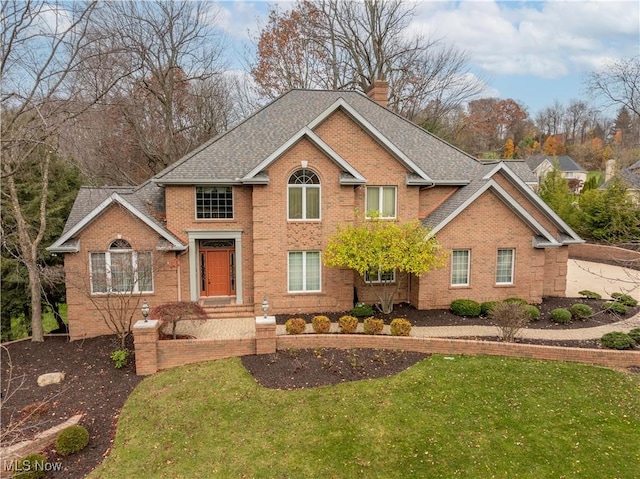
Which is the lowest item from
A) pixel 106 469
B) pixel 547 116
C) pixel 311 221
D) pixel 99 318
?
pixel 106 469

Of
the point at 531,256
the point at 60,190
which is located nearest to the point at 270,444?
the point at 531,256

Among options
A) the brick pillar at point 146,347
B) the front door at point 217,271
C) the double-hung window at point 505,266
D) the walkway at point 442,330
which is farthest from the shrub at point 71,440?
the double-hung window at point 505,266

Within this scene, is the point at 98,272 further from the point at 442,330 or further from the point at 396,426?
the point at 442,330

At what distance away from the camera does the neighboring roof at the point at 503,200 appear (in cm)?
1689

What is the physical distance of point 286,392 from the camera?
35.6 ft

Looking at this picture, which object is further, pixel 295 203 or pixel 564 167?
pixel 564 167

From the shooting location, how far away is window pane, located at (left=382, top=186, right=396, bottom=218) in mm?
17891

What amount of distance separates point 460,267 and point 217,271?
1054 centimetres

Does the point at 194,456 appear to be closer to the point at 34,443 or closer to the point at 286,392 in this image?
the point at 286,392

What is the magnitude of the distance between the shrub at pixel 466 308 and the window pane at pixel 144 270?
39.8ft

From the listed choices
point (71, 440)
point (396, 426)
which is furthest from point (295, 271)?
point (71, 440)

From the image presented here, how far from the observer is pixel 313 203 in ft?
55.2

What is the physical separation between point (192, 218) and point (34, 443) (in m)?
9.43

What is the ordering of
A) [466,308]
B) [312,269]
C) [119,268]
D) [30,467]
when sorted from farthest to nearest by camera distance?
[312,269], [466,308], [119,268], [30,467]
